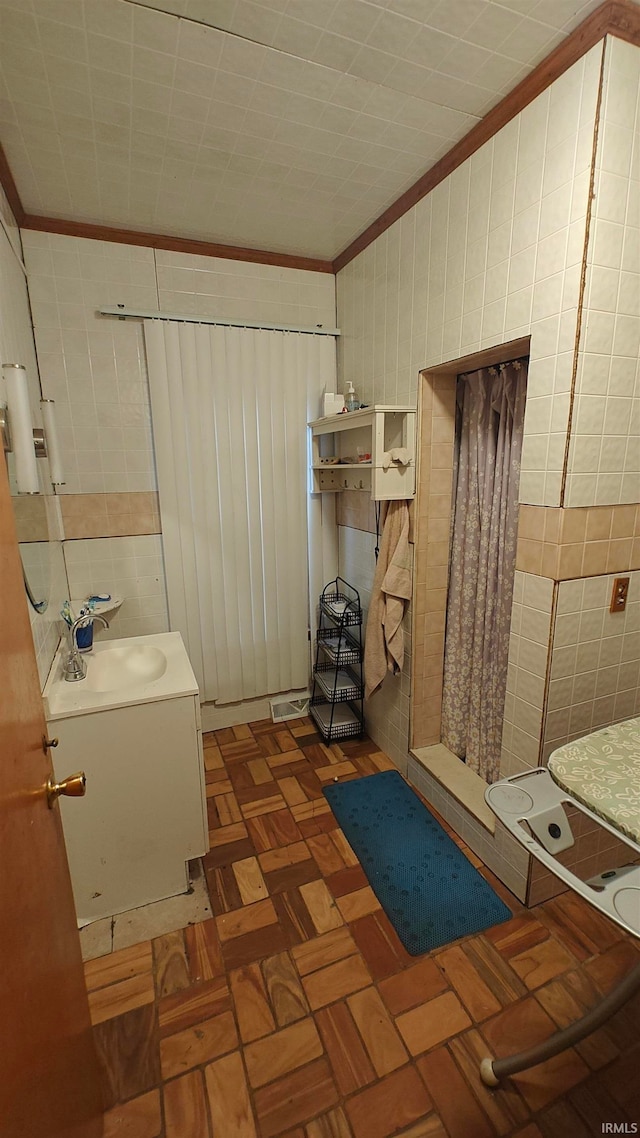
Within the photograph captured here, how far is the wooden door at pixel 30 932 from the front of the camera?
2.02 ft

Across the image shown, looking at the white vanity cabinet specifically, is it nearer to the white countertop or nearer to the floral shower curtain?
the white countertop

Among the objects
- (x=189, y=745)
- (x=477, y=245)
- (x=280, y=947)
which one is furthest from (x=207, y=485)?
(x=280, y=947)

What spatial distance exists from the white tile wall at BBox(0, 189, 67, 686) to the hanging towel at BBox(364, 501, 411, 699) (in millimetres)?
1342

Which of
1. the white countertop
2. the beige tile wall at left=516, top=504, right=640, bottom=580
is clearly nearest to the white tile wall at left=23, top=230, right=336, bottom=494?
the white countertop

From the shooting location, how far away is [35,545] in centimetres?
164

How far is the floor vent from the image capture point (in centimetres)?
279

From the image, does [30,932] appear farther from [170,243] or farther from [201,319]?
[170,243]

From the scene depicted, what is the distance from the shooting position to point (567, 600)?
140cm

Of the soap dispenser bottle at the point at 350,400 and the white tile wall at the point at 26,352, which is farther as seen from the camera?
the soap dispenser bottle at the point at 350,400

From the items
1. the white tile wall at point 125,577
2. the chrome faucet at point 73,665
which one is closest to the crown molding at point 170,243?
the white tile wall at point 125,577

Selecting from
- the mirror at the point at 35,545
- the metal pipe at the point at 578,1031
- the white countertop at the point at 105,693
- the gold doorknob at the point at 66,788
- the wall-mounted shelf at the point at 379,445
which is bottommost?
the metal pipe at the point at 578,1031

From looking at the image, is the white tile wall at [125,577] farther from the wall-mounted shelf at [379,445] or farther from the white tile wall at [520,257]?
the white tile wall at [520,257]

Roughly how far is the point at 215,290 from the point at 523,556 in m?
1.97

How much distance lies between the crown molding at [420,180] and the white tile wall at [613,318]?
0.17 feet
